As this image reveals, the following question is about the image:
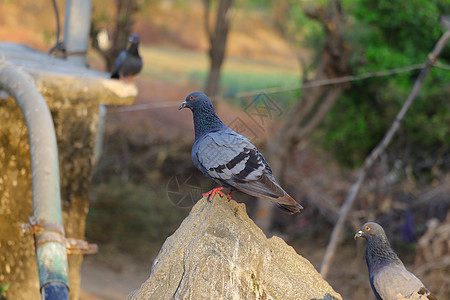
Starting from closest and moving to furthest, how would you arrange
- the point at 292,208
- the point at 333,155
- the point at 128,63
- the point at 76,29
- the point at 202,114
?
the point at 292,208 → the point at 202,114 → the point at 128,63 → the point at 76,29 → the point at 333,155

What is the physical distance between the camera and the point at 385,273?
9.29 feet

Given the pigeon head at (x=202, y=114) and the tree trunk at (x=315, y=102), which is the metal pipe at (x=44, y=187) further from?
the tree trunk at (x=315, y=102)

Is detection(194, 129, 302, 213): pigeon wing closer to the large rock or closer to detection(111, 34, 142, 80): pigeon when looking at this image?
the large rock

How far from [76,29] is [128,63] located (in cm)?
119

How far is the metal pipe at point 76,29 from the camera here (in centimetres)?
642

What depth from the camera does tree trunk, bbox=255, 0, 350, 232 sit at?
355 inches

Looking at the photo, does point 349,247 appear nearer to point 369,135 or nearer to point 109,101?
point 369,135

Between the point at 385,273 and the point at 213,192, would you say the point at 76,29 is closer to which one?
the point at 213,192

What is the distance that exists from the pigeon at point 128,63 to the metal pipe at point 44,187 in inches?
58.8

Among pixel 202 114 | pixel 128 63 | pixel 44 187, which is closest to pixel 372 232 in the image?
pixel 202 114

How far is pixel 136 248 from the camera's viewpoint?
11344 mm

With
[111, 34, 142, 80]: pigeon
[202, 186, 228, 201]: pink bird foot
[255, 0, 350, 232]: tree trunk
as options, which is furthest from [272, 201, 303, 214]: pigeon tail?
[255, 0, 350, 232]: tree trunk

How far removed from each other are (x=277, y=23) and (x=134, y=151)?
11.9m

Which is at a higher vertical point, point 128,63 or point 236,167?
point 236,167
